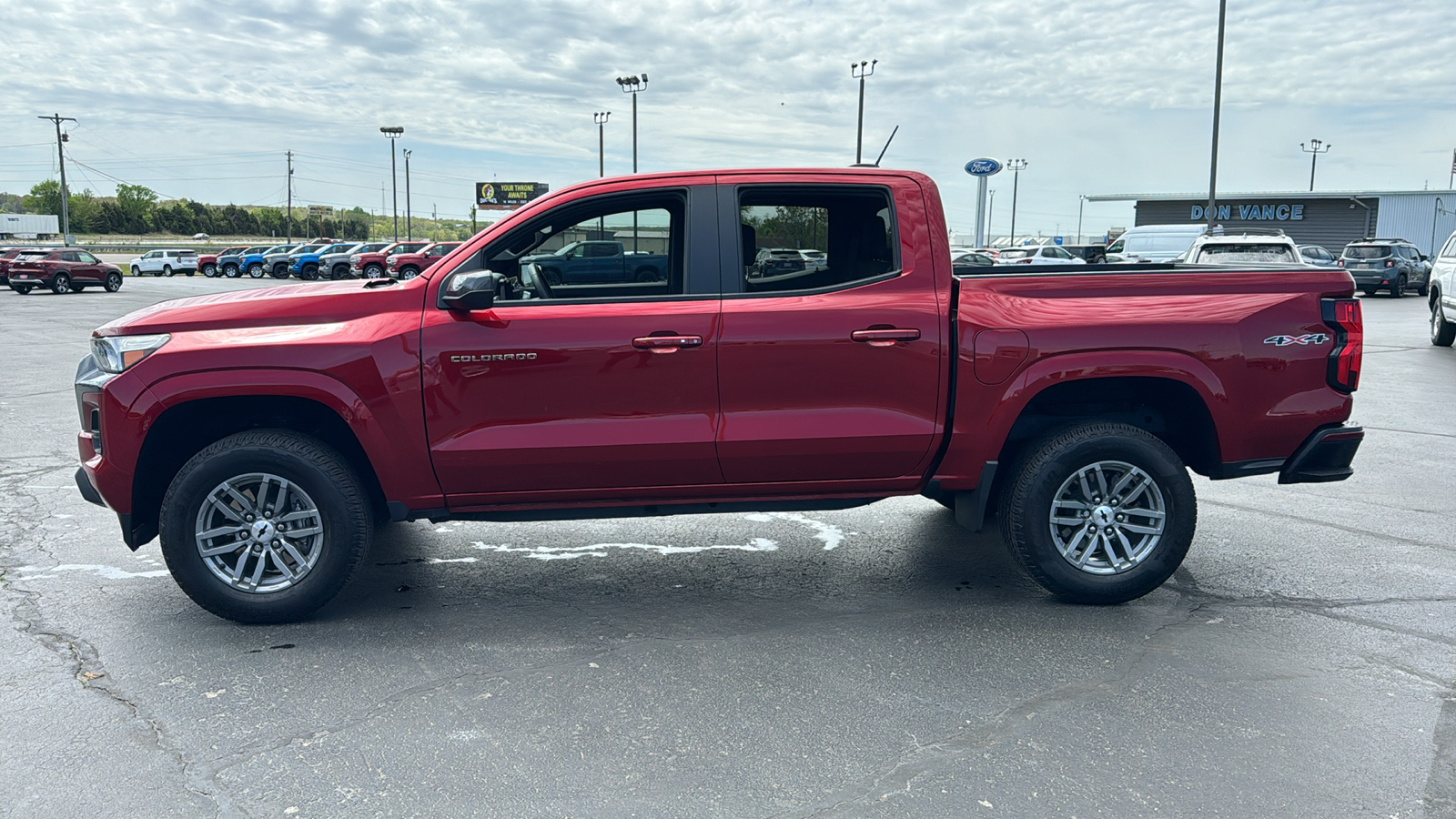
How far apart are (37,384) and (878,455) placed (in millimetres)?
10976

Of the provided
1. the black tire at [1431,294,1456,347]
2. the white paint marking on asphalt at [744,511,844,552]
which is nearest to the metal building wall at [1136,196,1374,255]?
the black tire at [1431,294,1456,347]

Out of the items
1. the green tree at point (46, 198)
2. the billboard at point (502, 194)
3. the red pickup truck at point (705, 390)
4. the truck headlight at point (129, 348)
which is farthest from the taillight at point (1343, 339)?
the green tree at point (46, 198)

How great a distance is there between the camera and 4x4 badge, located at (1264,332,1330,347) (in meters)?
4.71

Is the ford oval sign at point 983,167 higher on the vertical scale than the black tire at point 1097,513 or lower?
higher

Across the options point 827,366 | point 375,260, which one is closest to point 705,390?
point 827,366

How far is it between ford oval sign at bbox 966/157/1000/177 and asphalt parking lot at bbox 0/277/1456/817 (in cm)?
3623

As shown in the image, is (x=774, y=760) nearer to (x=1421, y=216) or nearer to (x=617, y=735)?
(x=617, y=735)

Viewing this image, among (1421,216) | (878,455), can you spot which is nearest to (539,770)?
(878,455)

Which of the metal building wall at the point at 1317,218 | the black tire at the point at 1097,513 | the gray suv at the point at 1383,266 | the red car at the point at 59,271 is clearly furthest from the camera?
the metal building wall at the point at 1317,218

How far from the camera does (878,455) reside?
4.67 meters

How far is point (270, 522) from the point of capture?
4531 mm

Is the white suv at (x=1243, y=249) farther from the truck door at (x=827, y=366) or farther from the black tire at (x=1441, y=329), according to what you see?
the truck door at (x=827, y=366)

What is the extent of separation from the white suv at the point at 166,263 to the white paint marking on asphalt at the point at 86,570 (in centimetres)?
5620

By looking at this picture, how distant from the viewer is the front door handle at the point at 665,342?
14.6 feet
